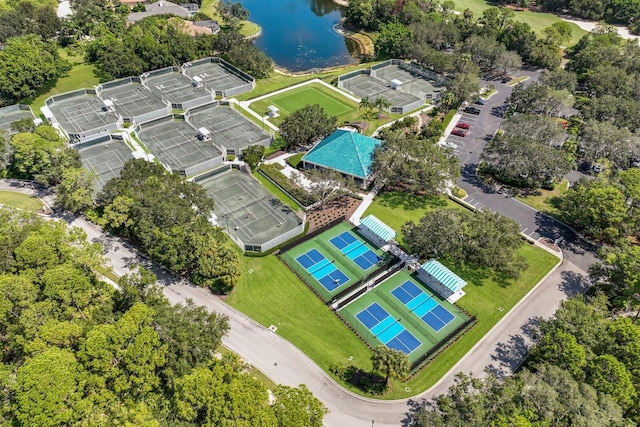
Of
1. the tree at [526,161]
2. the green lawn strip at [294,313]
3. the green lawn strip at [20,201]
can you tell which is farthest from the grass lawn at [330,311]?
the green lawn strip at [20,201]

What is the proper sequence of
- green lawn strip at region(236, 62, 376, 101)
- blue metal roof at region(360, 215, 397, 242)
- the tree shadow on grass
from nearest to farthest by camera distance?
1. blue metal roof at region(360, 215, 397, 242)
2. the tree shadow on grass
3. green lawn strip at region(236, 62, 376, 101)

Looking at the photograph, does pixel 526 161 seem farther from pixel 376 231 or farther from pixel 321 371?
pixel 321 371

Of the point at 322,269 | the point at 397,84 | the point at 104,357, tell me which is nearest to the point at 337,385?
the point at 322,269

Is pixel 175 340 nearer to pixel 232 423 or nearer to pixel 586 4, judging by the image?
pixel 232 423

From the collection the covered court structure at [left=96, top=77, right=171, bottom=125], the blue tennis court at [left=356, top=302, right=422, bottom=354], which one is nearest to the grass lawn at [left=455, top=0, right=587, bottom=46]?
the covered court structure at [left=96, top=77, right=171, bottom=125]

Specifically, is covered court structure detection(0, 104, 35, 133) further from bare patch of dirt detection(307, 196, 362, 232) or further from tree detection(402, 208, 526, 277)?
tree detection(402, 208, 526, 277)

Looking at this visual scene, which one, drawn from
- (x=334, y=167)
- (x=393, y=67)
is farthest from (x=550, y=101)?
(x=334, y=167)
